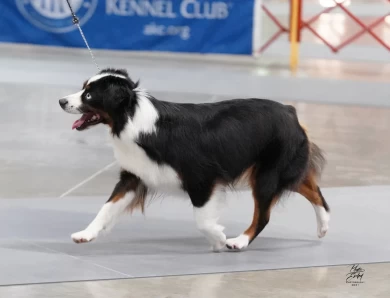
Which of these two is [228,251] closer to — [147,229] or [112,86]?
[147,229]

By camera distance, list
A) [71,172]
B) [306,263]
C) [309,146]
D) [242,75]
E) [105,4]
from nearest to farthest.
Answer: [306,263]
[309,146]
[71,172]
[242,75]
[105,4]

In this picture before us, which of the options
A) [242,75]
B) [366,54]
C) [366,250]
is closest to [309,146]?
[366,250]

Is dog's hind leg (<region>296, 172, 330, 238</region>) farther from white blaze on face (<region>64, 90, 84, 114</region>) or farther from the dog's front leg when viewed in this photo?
white blaze on face (<region>64, 90, 84, 114</region>)

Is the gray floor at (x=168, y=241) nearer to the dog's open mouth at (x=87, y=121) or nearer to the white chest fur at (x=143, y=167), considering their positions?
the white chest fur at (x=143, y=167)

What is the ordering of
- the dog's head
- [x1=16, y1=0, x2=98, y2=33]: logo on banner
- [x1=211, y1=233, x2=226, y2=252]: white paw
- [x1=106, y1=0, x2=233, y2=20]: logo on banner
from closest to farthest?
1. the dog's head
2. [x1=211, y1=233, x2=226, y2=252]: white paw
3. [x1=106, y1=0, x2=233, y2=20]: logo on banner
4. [x1=16, y1=0, x2=98, y2=33]: logo on banner

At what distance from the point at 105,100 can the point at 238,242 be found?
48.0 inches

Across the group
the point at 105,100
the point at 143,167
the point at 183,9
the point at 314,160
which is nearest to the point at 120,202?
the point at 143,167

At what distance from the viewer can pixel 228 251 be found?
18.2ft

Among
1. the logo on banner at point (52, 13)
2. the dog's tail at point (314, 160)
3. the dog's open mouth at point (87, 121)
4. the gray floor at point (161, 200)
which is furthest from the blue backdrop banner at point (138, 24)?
the dog's open mouth at point (87, 121)

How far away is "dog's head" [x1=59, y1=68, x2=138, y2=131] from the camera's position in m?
5.12

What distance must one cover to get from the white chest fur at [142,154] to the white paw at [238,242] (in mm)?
500

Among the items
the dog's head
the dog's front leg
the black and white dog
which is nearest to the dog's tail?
the black and white dog

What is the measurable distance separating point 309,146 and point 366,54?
10.5 m

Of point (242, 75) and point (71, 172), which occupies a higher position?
point (71, 172)
